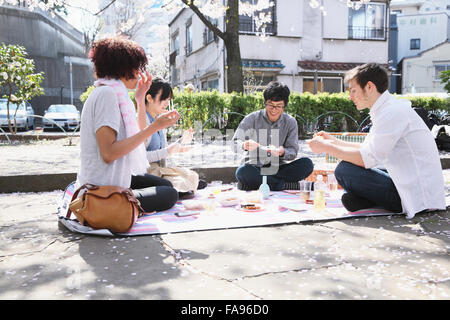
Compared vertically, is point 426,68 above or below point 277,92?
above

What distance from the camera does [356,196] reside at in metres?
3.38

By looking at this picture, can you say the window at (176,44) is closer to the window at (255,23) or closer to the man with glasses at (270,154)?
the window at (255,23)

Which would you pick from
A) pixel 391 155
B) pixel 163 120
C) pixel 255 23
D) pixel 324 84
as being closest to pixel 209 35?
pixel 255 23

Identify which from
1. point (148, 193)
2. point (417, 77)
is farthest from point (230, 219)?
point (417, 77)

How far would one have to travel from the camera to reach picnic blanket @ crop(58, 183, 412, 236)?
289 cm

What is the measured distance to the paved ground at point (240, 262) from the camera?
1.84 m

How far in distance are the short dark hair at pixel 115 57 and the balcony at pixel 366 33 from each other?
54.7ft

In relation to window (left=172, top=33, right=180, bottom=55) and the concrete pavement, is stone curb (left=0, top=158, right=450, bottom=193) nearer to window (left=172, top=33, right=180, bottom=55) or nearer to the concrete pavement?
the concrete pavement

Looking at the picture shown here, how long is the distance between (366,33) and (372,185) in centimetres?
Result: 1653

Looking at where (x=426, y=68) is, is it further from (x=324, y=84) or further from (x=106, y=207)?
(x=106, y=207)


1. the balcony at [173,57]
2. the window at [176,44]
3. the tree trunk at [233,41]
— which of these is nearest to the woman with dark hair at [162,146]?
the tree trunk at [233,41]

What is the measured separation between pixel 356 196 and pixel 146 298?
2192 mm

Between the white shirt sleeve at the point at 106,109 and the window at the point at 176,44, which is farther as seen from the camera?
the window at the point at 176,44

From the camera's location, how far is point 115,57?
2676 millimetres
